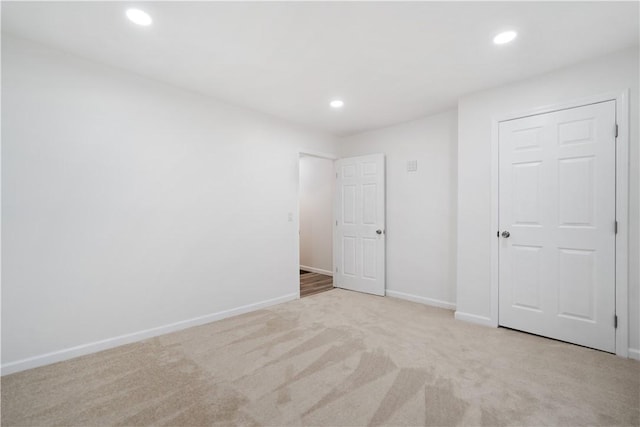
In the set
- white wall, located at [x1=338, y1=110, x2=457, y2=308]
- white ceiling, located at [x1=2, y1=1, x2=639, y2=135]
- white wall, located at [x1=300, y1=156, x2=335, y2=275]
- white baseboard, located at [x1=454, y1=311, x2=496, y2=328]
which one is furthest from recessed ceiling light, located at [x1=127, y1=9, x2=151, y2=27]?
white baseboard, located at [x1=454, y1=311, x2=496, y2=328]

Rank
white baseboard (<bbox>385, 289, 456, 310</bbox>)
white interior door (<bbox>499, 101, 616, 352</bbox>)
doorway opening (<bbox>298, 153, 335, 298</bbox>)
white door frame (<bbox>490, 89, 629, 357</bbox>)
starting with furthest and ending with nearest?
doorway opening (<bbox>298, 153, 335, 298</bbox>) < white baseboard (<bbox>385, 289, 456, 310</bbox>) < white interior door (<bbox>499, 101, 616, 352</bbox>) < white door frame (<bbox>490, 89, 629, 357</bbox>)

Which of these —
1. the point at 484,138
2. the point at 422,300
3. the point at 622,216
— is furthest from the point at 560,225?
the point at 422,300

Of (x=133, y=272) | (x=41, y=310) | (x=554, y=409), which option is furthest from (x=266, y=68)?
(x=554, y=409)

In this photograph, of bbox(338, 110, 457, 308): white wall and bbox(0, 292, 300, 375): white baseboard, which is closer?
bbox(0, 292, 300, 375): white baseboard

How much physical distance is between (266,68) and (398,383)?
2.81 meters

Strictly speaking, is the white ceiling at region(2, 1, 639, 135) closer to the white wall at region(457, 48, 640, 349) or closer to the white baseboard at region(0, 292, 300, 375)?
the white wall at region(457, 48, 640, 349)

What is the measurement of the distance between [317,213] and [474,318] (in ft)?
11.7

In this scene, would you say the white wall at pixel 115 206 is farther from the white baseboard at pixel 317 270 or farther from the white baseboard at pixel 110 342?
the white baseboard at pixel 317 270

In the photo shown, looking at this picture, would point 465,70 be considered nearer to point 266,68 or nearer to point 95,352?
point 266,68

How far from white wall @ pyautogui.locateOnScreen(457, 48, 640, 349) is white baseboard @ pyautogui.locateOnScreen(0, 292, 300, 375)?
2.59 m

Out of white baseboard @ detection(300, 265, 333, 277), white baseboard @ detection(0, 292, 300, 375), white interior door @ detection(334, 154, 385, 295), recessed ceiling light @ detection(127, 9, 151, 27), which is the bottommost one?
white baseboard @ detection(300, 265, 333, 277)

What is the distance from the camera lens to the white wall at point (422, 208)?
12.5ft

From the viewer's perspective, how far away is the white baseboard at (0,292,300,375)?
7.32 feet

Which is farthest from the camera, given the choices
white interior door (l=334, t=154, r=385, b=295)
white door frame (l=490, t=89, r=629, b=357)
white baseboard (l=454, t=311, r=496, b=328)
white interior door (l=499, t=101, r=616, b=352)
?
white interior door (l=334, t=154, r=385, b=295)
